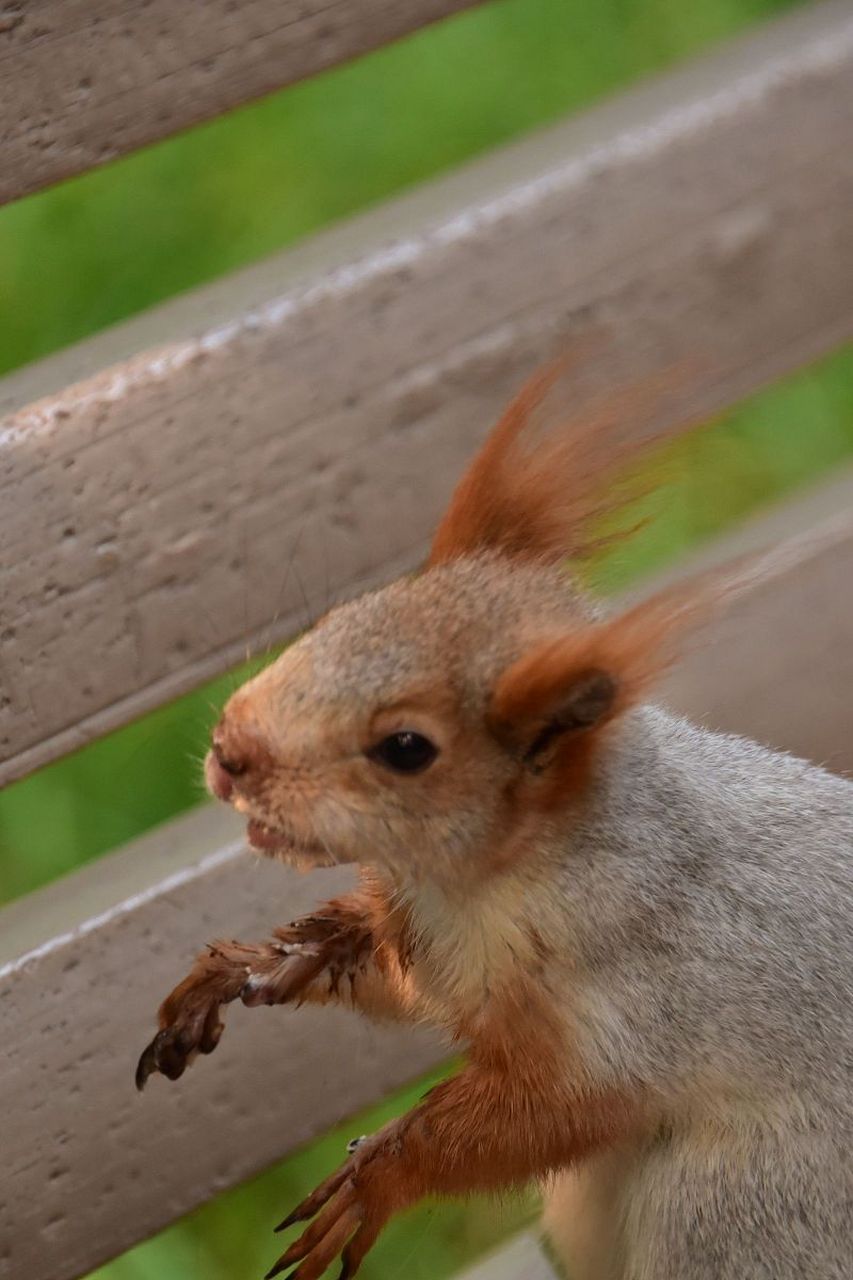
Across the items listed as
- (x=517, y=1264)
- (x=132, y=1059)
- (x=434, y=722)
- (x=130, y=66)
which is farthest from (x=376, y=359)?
(x=517, y=1264)

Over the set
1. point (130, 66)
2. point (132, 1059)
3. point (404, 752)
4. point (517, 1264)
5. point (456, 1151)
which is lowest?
point (517, 1264)

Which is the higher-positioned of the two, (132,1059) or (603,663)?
(603,663)

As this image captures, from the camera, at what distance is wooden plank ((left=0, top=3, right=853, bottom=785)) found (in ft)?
3.93

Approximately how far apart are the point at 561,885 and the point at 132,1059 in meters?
0.45

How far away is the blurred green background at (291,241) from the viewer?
1.57 metres

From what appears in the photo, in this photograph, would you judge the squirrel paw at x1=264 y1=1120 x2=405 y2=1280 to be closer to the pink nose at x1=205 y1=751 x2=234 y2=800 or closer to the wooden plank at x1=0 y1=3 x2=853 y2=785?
the pink nose at x1=205 y1=751 x2=234 y2=800

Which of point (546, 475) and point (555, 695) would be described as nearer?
point (555, 695)

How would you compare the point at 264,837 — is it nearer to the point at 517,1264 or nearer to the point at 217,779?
the point at 217,779

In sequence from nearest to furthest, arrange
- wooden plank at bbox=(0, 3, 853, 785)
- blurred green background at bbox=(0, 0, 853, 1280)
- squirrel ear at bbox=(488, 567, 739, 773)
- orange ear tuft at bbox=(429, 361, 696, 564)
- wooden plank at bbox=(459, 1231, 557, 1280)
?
squirrel ear at bbox=(488, 567, 739, 773)
orange ear tuft at bbox=(429, 361, 696, 564)
wooden plank at bbox=(0, 3, 853, 785)
wooden plank at bbox=(459, 1231, 557, 1280)
blurred green background at bbox=(0, 0, 853, 1280)

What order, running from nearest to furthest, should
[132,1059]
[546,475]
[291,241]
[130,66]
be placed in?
[546,475]
[130,66]
[132,1059]
[291,241]

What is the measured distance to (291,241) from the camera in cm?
184

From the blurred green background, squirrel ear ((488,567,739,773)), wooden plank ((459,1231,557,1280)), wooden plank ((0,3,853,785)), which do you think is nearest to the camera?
squirrel ear ((488,567,739,773))

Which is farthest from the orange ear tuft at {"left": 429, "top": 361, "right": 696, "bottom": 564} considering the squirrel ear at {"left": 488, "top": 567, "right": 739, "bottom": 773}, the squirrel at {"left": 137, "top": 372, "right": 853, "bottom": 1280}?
the squirrel ear at {"left": 488, "top": 567, "right": 739, "bottom": 773}

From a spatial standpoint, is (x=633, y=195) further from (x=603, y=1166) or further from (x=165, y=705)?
(x=603, y=1166)
